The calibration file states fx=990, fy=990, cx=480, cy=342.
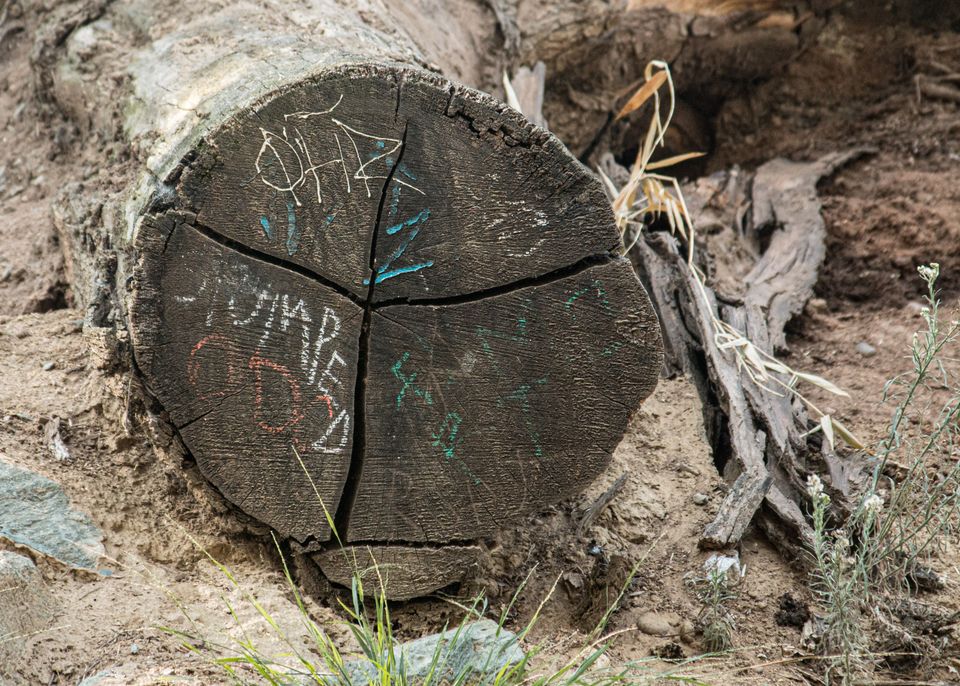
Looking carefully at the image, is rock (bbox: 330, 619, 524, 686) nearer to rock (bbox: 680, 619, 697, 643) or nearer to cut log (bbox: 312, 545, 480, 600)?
cut log (bbox: 312, 545, 480, 600)

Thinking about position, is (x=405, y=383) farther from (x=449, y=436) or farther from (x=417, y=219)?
(x=417, y=219)

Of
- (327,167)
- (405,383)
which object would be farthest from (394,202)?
(405,383)

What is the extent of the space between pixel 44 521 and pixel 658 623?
1660 millimetres

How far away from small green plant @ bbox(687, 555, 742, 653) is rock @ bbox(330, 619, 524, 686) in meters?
0.61

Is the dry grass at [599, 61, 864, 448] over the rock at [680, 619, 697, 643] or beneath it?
over

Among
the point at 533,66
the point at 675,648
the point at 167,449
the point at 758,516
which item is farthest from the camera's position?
the point at 533,66

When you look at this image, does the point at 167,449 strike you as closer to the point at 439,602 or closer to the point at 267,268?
the point at 267,268

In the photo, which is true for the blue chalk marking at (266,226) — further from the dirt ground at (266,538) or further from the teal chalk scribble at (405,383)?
the dirt ground at (266,538)

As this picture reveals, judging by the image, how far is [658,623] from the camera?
9.14ft

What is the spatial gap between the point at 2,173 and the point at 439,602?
2.61 metres

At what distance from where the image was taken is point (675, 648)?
272 centimetres

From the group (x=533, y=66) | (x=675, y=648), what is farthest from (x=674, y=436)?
(x=533, y=66)

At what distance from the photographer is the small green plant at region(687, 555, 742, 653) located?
269 centimetres

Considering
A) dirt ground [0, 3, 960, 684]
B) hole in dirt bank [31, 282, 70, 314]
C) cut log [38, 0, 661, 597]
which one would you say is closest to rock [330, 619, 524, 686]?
dirt ground [0, 3, 960, 684]
